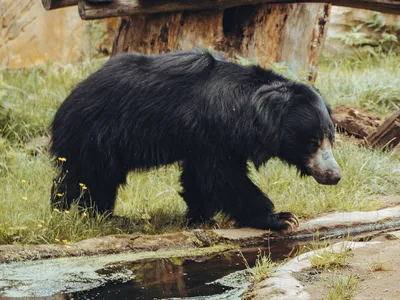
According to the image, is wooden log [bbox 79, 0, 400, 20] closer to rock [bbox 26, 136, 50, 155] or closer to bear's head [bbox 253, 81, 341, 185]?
rock [bbox 26, 136, 50, 155]

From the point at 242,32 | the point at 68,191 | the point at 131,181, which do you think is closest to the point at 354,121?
the point at 242,32

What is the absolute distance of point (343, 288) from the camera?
315 centimetres

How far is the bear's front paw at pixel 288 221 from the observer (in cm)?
479

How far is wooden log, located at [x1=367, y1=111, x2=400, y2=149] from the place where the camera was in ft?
22.0

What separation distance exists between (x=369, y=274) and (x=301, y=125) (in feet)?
4.70

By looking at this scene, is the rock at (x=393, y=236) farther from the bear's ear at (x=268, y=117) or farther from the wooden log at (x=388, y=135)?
the wooden log at (x=388, y=135)

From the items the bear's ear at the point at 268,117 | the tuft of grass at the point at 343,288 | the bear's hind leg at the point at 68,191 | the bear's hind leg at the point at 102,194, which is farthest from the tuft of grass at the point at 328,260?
the bear's hind leg at the point at 68,191

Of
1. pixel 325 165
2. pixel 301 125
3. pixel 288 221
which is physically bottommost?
pixel 288 221

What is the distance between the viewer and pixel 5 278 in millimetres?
3660

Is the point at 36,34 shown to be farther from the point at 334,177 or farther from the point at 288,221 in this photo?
the point at 334,177

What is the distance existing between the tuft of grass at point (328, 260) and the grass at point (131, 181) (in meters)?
1.40

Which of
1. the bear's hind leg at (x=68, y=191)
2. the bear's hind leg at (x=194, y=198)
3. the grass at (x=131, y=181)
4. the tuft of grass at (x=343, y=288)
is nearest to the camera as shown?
the tuft of grass at (x=343, y=288)

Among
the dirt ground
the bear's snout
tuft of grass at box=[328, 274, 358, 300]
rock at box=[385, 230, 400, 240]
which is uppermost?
the bear's snout

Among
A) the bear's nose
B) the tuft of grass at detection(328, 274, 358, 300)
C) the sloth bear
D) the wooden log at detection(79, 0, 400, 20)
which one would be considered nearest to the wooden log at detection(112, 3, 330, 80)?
the wooden log at detection(79, 0, 400, 20)
